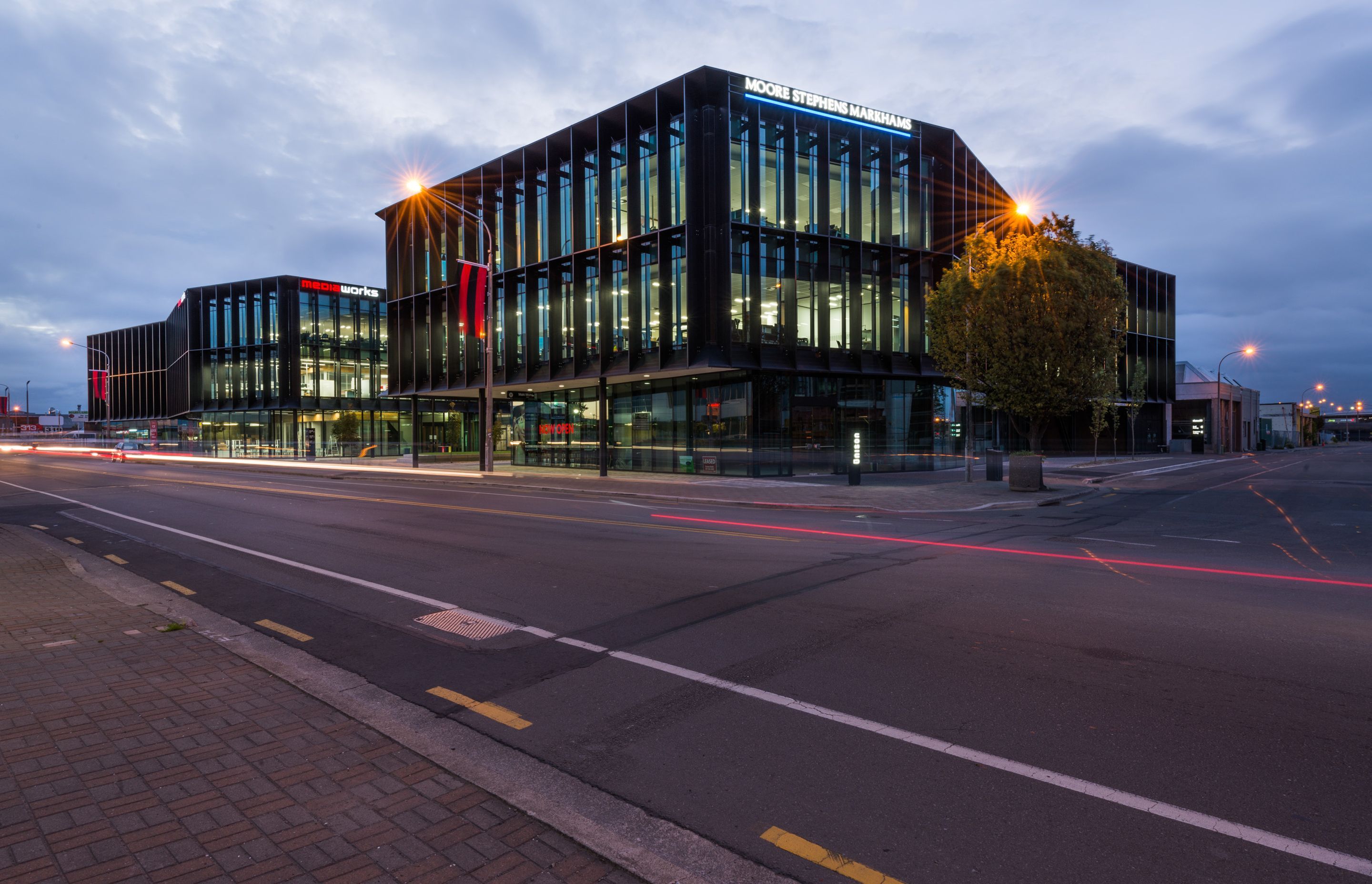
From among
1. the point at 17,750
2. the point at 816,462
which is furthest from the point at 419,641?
the point at 816,462

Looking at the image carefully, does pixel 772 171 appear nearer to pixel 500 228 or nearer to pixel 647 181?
pixel 647 181

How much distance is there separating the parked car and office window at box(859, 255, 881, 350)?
50.3 metres

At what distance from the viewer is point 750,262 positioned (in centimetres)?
3005

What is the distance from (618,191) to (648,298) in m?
5.52

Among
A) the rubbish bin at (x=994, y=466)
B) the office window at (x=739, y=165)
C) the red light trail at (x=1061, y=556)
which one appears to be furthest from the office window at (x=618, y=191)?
the red light trail at (x=1061, y=556)

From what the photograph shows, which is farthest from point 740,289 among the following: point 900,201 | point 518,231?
point 518,231

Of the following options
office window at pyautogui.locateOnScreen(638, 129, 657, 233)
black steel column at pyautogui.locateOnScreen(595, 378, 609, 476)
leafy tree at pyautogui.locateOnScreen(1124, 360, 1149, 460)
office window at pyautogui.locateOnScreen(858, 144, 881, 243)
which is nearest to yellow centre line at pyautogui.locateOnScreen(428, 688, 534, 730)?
black steel column at pyautogui.locateOnScreen(595, 378, 609, 476)

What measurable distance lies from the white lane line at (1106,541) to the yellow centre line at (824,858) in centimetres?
1146

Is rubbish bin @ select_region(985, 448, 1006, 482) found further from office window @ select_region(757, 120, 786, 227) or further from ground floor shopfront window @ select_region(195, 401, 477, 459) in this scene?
ground floor shopfront window @ select_region(195, 401, 477, 459)

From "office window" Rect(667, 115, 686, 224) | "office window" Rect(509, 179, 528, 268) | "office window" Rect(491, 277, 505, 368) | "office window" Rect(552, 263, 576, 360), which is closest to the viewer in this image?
"office window" Rect(667, 115, 686, 224)

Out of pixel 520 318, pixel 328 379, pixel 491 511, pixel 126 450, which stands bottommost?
pixel 491 511

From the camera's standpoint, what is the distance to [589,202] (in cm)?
3434

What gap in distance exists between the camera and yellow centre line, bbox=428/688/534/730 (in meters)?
4.84

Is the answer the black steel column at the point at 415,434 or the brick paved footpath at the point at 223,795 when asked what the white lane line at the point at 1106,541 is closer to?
the brick paved footpath at the point at 223,795
